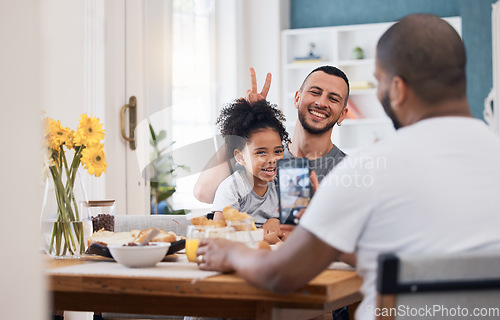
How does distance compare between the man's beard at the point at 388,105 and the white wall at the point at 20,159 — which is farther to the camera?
the man's beard at the point at 388,105

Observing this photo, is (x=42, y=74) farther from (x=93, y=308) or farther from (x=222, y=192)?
(x=222, y=192)

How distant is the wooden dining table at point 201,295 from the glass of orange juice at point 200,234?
0.17m

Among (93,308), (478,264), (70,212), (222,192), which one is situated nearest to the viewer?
(478,264)

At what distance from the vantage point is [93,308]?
5.22 ft

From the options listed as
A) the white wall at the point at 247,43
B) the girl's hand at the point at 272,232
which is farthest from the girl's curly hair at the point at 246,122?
the white wall at the point at 247,43

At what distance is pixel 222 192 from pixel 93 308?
0.96m

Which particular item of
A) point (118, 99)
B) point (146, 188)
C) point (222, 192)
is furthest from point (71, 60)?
point (222, 192)

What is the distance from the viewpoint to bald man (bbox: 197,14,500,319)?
1228 mm

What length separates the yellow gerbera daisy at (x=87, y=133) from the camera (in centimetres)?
191

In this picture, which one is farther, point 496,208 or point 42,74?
point 496,208

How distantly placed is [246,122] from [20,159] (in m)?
1.84

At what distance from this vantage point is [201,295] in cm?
136

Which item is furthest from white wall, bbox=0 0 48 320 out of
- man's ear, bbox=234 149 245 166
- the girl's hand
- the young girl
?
man's ear, bbox=234 149 245 166

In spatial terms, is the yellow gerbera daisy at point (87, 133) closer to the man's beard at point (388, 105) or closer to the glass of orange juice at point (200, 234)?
the glass of orange juice at point (200, 234)
